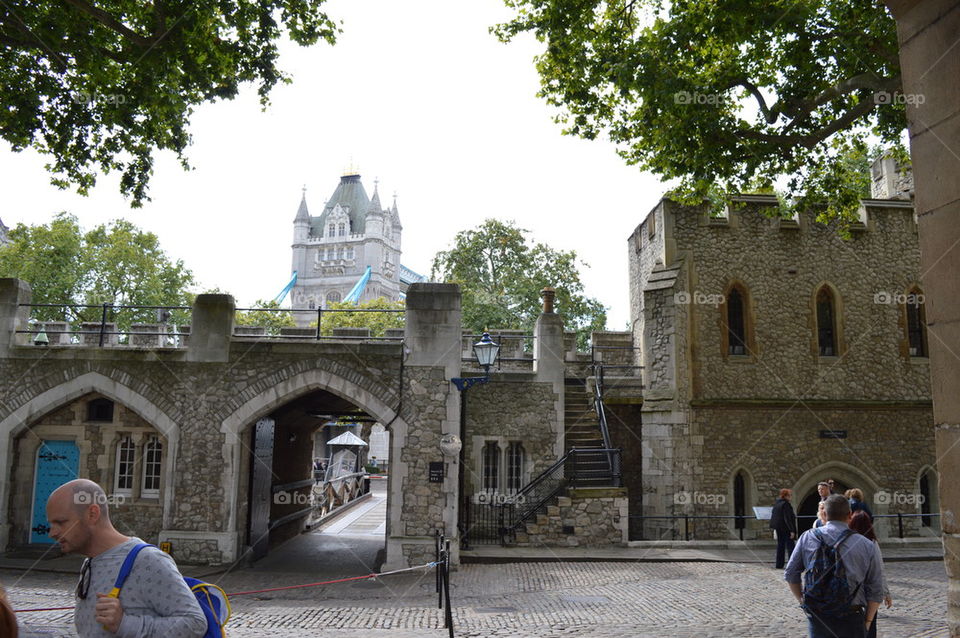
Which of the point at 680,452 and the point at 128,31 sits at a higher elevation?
the point at 128,31

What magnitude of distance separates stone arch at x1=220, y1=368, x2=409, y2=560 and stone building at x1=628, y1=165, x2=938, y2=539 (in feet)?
21.9

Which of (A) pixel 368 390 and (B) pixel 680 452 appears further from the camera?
→ (B) pixel 680 452

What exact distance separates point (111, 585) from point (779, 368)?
55.0 ft

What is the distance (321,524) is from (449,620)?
14.8 meters

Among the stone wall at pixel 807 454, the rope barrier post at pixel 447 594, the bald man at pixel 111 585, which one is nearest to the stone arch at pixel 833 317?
the stone wall at pixel 807 454

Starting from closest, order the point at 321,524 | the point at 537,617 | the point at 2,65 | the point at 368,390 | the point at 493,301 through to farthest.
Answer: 1. the point at 537,617
2. the point at 2,65
3. the point at 368,390
4. the point at 321,524
5. the point at 493,301

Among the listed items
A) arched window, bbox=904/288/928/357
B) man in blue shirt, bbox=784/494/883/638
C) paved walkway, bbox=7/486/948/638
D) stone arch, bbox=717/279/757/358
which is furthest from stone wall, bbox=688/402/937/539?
man in blue shirt, bbox=784/494/883/638

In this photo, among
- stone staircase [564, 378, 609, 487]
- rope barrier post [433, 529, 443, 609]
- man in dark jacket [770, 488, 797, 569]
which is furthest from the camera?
stone staircase [564, 378, 609, 487]

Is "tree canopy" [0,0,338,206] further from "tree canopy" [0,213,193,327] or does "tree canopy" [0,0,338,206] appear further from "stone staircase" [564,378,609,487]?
"tree canopy" [0,213,193,327]

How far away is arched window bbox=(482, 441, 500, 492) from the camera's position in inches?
652

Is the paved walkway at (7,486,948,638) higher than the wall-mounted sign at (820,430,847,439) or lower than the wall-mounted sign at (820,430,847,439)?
lower

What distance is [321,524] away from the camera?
71.2ft

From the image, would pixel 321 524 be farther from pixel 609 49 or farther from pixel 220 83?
pixel 609 49

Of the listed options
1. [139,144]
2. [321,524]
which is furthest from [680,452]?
[139,144]
